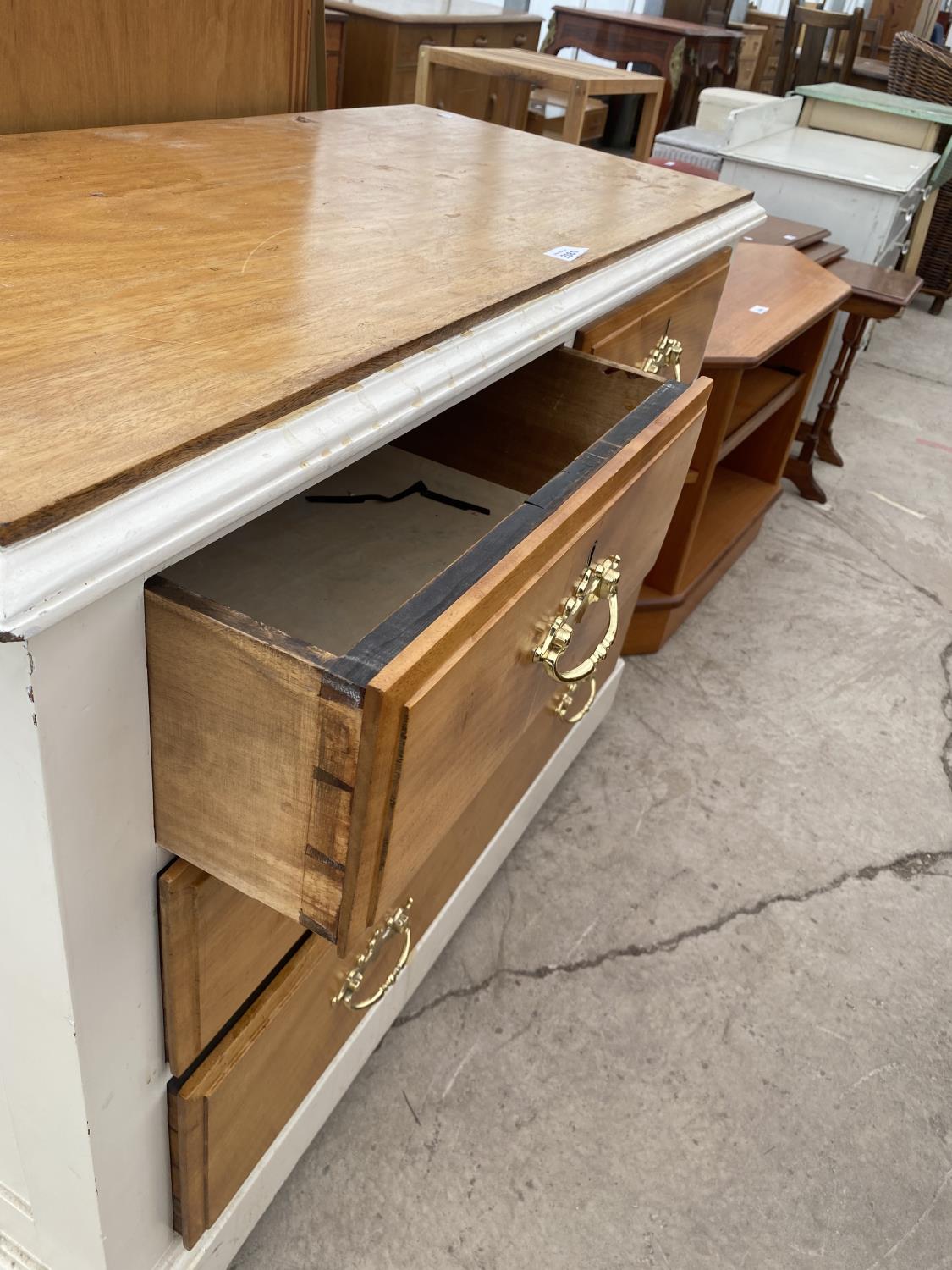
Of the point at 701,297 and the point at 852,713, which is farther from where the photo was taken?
the point at 852,713

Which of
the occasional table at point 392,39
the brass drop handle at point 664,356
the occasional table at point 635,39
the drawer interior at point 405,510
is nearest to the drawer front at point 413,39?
the occasional table at point 392,39

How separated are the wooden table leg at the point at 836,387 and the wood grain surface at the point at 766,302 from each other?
0.24 m

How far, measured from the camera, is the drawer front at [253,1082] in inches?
25.3

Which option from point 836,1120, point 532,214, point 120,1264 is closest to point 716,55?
point 532,214

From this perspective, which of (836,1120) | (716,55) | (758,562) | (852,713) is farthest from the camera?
(716,55)

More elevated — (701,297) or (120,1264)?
(701,297)

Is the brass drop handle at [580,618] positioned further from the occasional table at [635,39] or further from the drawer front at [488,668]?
the occasional table at [635,39]

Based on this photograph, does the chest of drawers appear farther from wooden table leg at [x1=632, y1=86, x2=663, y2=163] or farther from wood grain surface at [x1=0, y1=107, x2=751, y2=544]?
wooden table leg at [x1=632, y1=86, x2=663, y2=163]

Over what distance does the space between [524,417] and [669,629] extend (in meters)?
1.01

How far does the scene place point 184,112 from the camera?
3.07ft

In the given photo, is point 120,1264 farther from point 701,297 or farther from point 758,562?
point 758,562

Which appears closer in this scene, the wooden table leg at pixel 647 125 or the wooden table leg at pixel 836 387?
the wooden table leg at pixel 647 125

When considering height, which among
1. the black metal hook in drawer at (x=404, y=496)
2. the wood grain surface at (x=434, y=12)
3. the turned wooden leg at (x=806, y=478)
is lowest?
the turned wooden leg at (x=806, y=478)

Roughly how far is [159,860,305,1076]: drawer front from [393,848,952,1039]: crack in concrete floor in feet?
1.58
